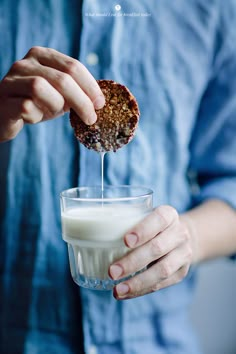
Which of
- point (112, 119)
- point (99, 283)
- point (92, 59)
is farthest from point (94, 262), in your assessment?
point (92, 59)

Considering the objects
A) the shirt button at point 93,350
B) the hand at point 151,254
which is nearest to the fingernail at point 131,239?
the hand at point 151,254

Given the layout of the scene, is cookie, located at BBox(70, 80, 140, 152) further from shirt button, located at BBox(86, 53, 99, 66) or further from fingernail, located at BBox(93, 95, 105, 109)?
shirt button, located at BBox(86, 53, 99, 66)

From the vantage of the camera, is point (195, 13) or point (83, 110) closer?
point (83, 110)

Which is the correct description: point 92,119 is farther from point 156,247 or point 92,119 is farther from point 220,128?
point 220,128

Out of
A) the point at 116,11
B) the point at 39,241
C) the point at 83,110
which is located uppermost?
the point at 116,11

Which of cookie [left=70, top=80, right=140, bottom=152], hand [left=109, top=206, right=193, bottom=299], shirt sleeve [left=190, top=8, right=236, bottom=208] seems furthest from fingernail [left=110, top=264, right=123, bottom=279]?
shirt sleeve [left=190, top=8, right=236, bottom=208]

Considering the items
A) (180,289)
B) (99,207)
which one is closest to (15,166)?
(99,207)

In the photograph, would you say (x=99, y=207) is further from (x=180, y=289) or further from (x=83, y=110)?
(x=180, y=289)
